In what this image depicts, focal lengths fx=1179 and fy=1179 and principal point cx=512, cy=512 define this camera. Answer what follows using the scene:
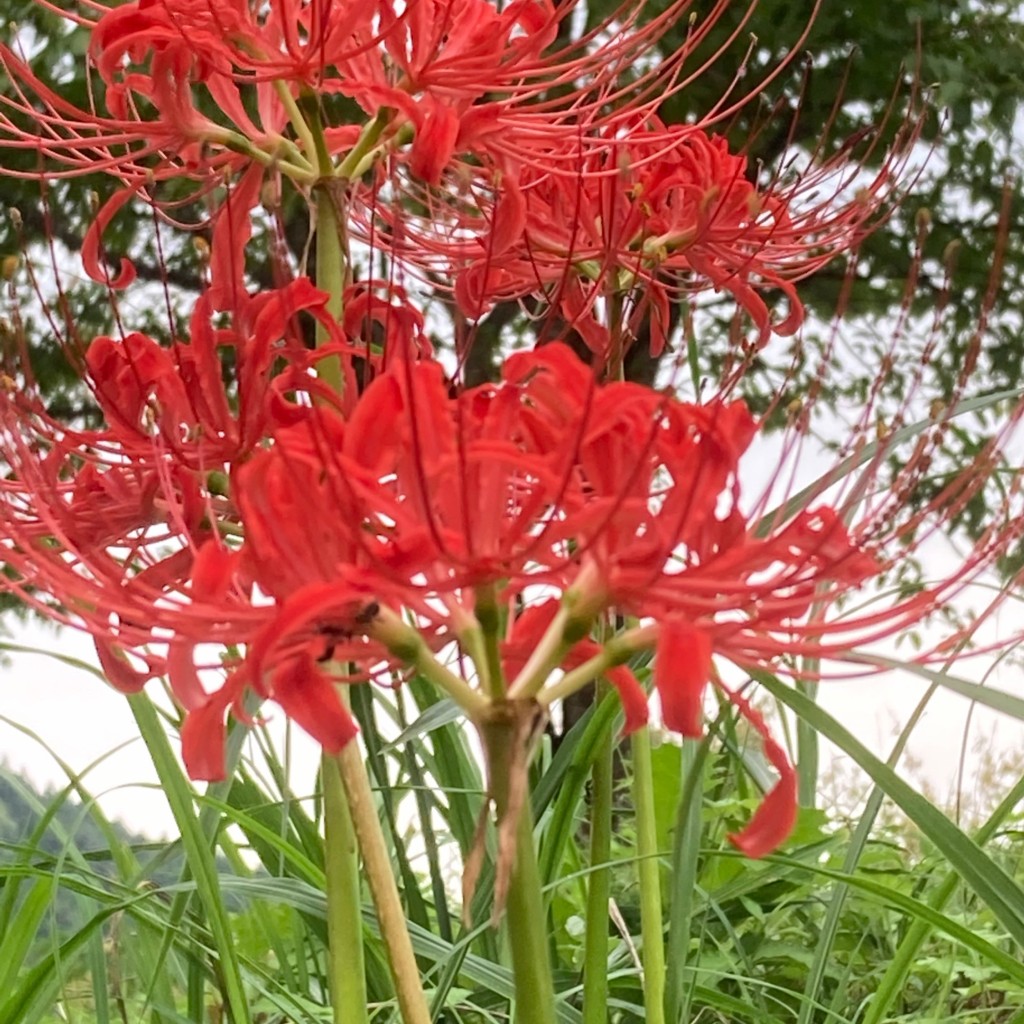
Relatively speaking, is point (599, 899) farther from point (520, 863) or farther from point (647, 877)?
point (520, 863)

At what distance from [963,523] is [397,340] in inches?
52.0

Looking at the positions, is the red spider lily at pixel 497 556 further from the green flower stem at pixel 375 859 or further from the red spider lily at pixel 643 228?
the red spider lily at pixel 643 228

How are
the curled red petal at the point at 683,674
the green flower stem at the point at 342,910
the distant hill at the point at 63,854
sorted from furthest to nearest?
1. the distant hill at the point at 63,854
2. the green flower stem at the point at 342,910
3. the curled red petal at the point at 683,674

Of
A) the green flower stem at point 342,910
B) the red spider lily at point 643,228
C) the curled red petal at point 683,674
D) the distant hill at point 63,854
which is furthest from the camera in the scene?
the distant hill at point 63,854

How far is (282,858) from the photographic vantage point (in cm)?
73

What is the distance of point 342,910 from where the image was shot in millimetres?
432

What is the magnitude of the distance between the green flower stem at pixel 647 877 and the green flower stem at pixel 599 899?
0.02 meters

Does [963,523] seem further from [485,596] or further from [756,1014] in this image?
[485,596]

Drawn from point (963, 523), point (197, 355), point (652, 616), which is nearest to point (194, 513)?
point (197, 355)

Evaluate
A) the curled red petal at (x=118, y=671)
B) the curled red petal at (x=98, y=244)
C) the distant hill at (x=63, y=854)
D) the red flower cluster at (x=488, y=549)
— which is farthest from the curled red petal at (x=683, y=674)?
the distant hill at (x=63, y=854)

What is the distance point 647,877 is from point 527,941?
29cm

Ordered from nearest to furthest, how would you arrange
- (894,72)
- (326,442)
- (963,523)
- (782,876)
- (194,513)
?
(326,442) < (194,513) < (782,876) < (894,72) < (963,523)

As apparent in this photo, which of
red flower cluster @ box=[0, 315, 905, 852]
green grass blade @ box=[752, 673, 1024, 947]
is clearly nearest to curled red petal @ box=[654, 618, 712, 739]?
red flower cluster @ box=[0, 315, 905, 852]

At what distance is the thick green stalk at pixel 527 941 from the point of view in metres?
0.33
